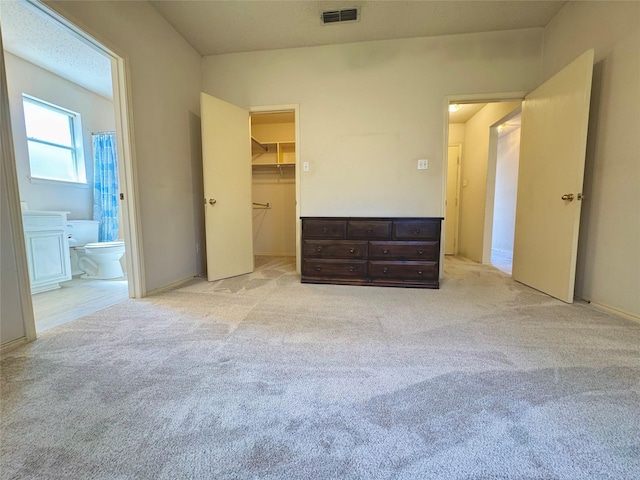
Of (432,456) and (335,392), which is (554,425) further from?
(335,392)

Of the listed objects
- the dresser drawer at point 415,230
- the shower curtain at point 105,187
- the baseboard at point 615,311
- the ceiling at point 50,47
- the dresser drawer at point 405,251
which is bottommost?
the baseboard at point 615,311

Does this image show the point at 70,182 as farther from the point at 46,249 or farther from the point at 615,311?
the point at 615,311

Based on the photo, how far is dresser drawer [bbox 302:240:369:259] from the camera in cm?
257

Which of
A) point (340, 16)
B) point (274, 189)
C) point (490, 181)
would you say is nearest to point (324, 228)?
point (340, 16)

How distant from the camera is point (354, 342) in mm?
1445

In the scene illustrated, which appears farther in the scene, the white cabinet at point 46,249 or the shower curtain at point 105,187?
the shower curtain at point 105,187

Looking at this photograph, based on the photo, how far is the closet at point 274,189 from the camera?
4.31 metres

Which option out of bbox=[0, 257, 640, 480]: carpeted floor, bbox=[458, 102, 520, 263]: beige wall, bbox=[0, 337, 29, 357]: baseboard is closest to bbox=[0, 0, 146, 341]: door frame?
bbox=[0, 257, 640, 480]: carpeted floor

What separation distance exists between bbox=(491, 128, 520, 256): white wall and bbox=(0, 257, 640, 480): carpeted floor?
343cm

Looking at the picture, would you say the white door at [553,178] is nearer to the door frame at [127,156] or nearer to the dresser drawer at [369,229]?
the dresser drawer at [369,229]

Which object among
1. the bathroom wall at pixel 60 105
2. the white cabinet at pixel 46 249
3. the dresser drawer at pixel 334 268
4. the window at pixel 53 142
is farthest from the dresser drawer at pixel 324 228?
the window at pixel 53 142

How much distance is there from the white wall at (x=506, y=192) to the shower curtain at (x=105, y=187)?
616cm

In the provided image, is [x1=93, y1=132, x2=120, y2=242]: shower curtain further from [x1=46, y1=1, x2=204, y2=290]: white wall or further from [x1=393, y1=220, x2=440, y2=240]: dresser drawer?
[x1=393, y1=220, x2=440, y2=240]: dresser drawer

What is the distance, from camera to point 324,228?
8.56 ft
